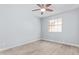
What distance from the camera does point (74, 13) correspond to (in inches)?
127

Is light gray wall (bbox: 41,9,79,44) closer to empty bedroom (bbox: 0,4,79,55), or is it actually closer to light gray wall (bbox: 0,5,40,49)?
empty bedroom (bbox: 0,4,79,55)

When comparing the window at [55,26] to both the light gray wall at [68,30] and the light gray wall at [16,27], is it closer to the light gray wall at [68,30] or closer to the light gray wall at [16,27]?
the light gray wall at [68,30]

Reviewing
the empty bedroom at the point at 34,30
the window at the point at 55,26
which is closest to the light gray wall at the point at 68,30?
the empty bedroom at the point at 34,30

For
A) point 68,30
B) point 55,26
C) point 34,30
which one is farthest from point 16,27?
point 68,30

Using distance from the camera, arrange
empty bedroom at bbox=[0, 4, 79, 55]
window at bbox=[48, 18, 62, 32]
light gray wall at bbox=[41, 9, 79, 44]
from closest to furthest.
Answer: empty bedroom at bbox=[0, 4, 79, 55] → window at bbox=[48, 18, 62, 32] → light gray wall at bbox=[41, 9, 79, 44]

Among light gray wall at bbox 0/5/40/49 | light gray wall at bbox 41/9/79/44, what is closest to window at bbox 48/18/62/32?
Answer: light gray wall at bbox 41/9/79/44

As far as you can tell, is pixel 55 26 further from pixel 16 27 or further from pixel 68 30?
pixel 16 27

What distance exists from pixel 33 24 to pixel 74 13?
1899 mm

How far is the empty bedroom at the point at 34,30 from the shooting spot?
2.29 metres

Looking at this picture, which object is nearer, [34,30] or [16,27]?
[34,30]

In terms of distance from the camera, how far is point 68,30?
343 centimetres

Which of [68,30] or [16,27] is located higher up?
[16,27]

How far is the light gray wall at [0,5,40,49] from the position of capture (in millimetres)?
2375

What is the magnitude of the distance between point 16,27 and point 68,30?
7.58 feet
